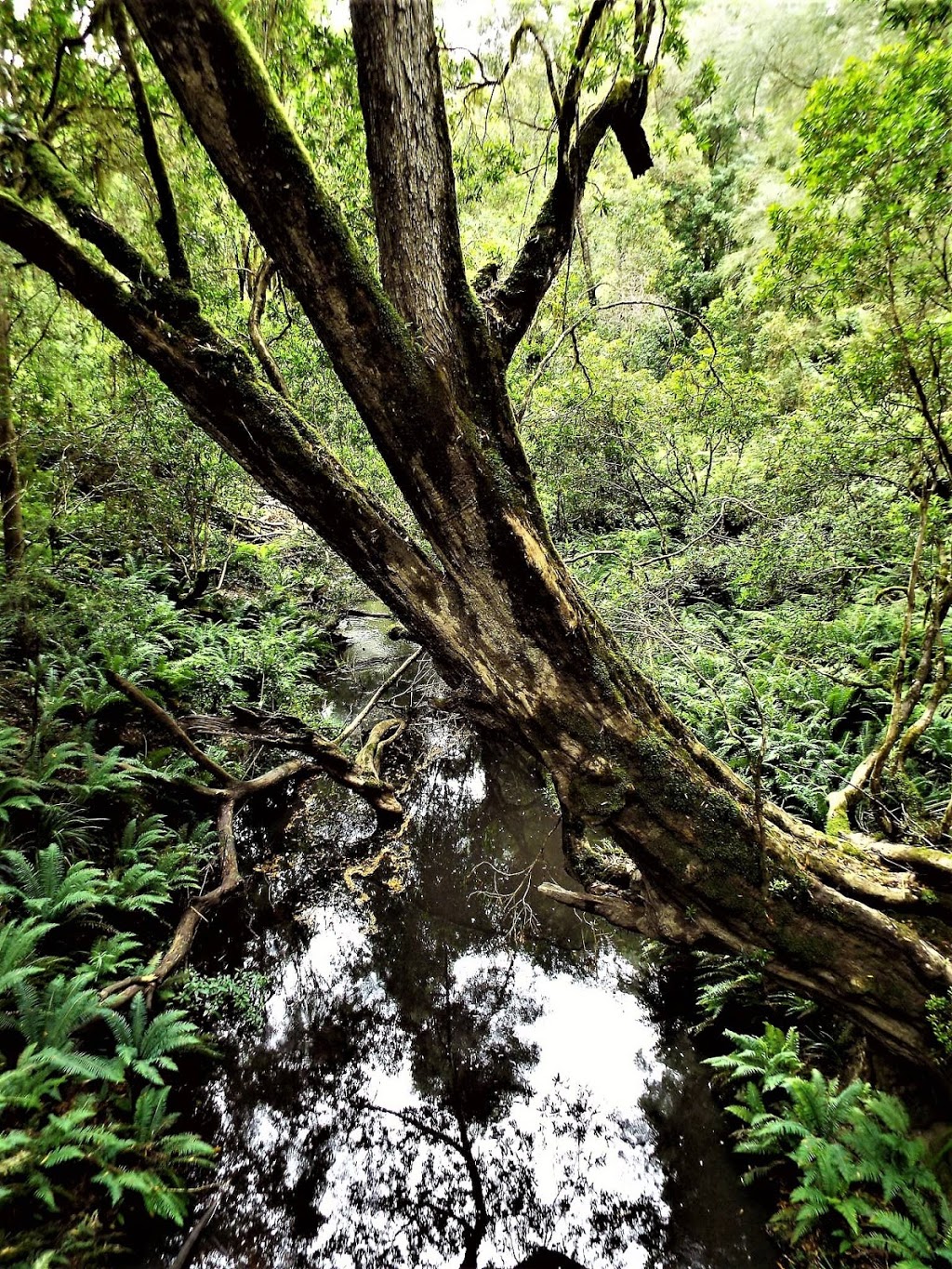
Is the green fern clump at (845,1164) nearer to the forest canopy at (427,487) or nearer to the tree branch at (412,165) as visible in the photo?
the forest canopy at (427,487)

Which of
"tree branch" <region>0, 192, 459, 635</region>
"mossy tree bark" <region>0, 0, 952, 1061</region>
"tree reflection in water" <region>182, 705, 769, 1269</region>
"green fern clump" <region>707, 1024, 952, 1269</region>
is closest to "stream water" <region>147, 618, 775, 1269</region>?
"tree reflection in water" <region>182, 705, 769, 1269</region>

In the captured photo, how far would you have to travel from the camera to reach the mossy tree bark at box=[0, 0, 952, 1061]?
2152 mm

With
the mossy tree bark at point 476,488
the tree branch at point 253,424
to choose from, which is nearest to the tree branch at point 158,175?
the mossy tree bark at point 476,488

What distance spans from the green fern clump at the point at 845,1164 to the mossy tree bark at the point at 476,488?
604 millimetres

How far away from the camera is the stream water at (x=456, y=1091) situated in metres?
3.08

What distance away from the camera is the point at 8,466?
548 centimetres

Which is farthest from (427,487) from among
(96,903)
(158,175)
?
(96,903)

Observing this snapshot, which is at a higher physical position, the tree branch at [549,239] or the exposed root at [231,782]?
the tree branch at [549,239]

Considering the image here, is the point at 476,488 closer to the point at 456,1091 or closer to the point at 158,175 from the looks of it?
the point at 158,175

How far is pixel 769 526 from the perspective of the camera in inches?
295

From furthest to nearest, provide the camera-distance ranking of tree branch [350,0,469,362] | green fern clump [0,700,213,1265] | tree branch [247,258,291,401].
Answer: tree branch [247,258,291,401]
green fern clump [0,700,213,1265]
tree branch [350,0,469,362]

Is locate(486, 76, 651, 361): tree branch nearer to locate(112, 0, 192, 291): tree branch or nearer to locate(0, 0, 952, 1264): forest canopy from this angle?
locate(0, 0, 952, 1264): forest canopy

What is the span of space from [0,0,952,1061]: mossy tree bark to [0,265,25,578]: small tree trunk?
3447 millimetres

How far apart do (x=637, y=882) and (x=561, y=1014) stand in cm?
198
